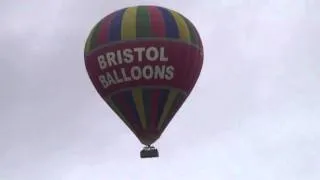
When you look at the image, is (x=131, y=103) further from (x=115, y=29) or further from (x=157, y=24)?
(x=157, y=24)

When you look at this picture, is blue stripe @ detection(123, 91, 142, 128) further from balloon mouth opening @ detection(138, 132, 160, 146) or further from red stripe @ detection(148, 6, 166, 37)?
red stripe @ detection(148, 6, 166, 37)

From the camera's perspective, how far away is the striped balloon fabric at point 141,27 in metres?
112

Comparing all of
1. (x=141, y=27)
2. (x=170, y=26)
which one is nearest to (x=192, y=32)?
(x=170, y=26)

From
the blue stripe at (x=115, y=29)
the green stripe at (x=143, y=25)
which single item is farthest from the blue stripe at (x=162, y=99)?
the blue stripe at (x=115, y=29)

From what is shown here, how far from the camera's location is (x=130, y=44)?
111 meters

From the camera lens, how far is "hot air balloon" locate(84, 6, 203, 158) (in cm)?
11150

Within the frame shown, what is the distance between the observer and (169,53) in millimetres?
111500

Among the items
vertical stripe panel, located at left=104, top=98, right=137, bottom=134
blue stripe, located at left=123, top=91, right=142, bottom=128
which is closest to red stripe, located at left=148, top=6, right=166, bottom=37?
blue stripe, located at left=123, top=91, right=142, bottom=128

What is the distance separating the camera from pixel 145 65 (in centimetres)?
11144

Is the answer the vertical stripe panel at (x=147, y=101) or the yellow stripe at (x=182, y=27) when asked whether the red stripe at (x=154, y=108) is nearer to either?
the vertical stripe panel at (x=147, y=101)

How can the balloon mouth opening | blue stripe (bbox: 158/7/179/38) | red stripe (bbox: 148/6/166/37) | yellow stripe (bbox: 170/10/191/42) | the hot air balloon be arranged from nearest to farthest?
the hot air balloon, red stripe (bbox: 148/6/166/37), blue stripe (bbox: 158/7/179/38), the balloon mouth opening, yellow stripe (bbox: 170/10/191/42)

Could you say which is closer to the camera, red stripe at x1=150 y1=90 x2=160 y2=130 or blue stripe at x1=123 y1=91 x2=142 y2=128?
red stripe at x1=150 y1=90 x2=160 y2=130

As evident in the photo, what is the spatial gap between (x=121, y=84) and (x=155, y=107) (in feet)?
6.30

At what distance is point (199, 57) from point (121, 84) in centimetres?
403
